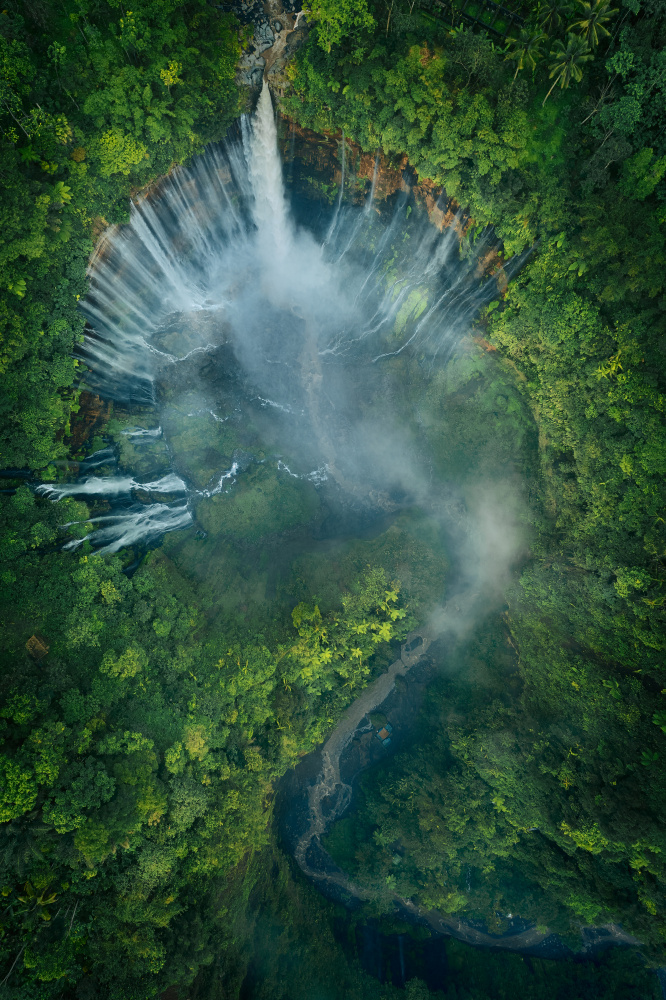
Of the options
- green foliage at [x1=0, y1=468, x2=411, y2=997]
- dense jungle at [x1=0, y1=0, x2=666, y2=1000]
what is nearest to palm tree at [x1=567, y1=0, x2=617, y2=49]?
dense jungle at [x1=0, y1=0, x2=666, y2=1000]

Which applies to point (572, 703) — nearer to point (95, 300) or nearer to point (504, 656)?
point (504, 656)

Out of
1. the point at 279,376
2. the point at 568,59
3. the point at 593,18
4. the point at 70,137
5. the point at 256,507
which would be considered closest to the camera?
the point at 593,18

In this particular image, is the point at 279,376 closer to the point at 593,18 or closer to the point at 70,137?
the point at 70,137

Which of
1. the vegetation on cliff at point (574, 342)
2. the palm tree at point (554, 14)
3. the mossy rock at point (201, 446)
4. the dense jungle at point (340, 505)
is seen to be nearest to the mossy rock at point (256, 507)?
the dense jungle at point (340, 505)

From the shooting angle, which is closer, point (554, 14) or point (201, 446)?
point (554, 14)

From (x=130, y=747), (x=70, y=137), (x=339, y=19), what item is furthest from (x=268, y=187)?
(x=130, y=747)

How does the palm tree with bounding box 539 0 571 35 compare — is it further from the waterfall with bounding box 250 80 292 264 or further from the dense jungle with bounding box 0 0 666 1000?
the waterfall with bounding box 250 80 292 264

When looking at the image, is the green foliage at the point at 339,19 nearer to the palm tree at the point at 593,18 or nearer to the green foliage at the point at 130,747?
the palm tree at the point at 593,18
